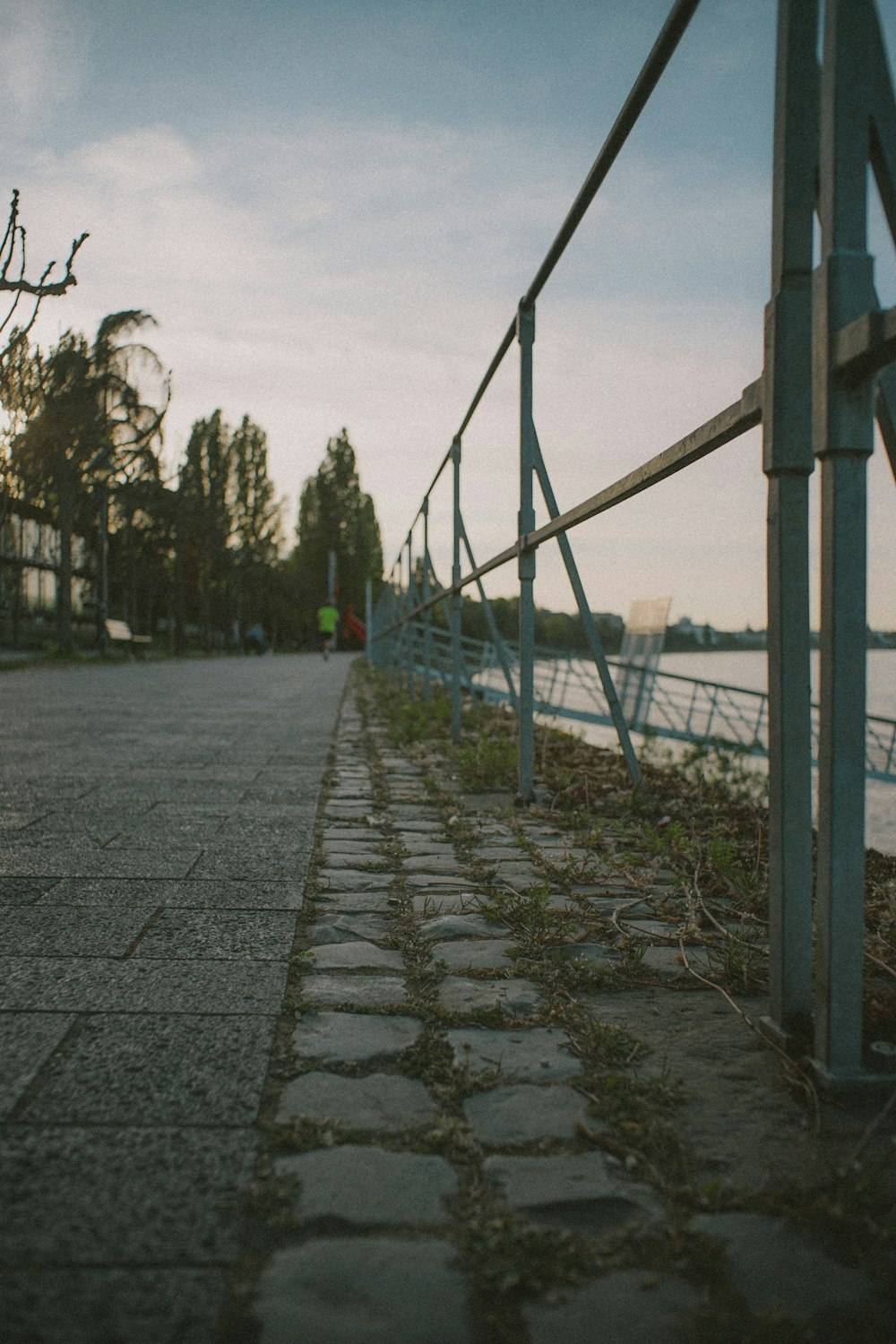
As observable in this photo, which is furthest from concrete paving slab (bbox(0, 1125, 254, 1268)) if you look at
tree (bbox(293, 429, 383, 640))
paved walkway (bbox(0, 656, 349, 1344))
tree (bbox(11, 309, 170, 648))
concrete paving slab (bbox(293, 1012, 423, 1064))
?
tree (bbox(293, 429, 383, 640))

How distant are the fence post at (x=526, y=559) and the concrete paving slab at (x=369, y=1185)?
2.62 m

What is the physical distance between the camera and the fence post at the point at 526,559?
367 centimetres

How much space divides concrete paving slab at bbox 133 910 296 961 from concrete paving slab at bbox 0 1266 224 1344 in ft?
3.11

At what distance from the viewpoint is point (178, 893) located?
2.34 metres

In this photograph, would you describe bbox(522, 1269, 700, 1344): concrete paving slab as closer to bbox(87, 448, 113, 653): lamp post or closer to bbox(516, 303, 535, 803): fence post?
bbox(516, 303, 535, 803): fence post

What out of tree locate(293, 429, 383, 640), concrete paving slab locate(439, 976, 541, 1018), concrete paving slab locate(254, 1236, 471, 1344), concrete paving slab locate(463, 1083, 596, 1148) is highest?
tree locate(293, 429, 383, 640)

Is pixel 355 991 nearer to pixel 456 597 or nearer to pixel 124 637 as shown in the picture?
pixel 456 597

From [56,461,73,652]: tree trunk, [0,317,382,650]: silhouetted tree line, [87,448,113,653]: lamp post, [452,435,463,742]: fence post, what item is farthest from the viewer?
[87,448,113,653]: lamp post

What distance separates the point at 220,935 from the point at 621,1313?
1.30 metres

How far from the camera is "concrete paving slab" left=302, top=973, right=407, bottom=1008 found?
65.8 inches

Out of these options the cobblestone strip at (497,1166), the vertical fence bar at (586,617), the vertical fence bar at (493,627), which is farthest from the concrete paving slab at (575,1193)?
the vertical fence bar at (493,627)

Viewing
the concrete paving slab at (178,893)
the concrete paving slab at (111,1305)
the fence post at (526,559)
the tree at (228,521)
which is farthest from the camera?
the tree at (228,521)

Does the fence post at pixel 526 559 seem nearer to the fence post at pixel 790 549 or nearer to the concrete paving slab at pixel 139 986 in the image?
the concrete paving slab at pixel 139 986

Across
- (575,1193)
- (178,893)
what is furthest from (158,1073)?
(178,893)
